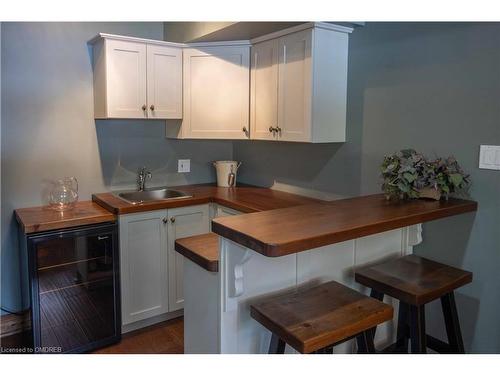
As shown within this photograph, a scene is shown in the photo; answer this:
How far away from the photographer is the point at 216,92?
10.2 ft

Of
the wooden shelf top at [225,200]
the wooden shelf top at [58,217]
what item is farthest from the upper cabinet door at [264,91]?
the wooden shelf top at [58,217]

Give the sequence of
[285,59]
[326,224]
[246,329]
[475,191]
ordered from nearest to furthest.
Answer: [326,224], [246,329], [475,191], [285,59]

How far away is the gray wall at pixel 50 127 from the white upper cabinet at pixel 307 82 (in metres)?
1.13

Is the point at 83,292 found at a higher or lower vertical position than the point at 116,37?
lower

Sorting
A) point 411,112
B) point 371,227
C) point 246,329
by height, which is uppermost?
point 411,112

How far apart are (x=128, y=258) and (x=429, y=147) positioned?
6.35 ft

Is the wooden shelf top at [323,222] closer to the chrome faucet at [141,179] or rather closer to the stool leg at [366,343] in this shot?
the stool leg at [366,343]

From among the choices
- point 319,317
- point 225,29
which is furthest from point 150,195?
point 319,317

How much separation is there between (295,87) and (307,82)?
12cm

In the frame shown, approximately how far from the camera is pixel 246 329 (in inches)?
68.1

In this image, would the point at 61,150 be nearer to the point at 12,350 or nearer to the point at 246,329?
the point at 12,350

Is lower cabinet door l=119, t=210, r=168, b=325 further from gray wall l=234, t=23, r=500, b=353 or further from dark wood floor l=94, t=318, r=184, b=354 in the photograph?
gray wall l=234, t=23, r=500, b=353

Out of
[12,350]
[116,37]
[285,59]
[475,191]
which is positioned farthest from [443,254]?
[12,350]

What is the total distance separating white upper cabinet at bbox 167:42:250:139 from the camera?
3.07 meters
